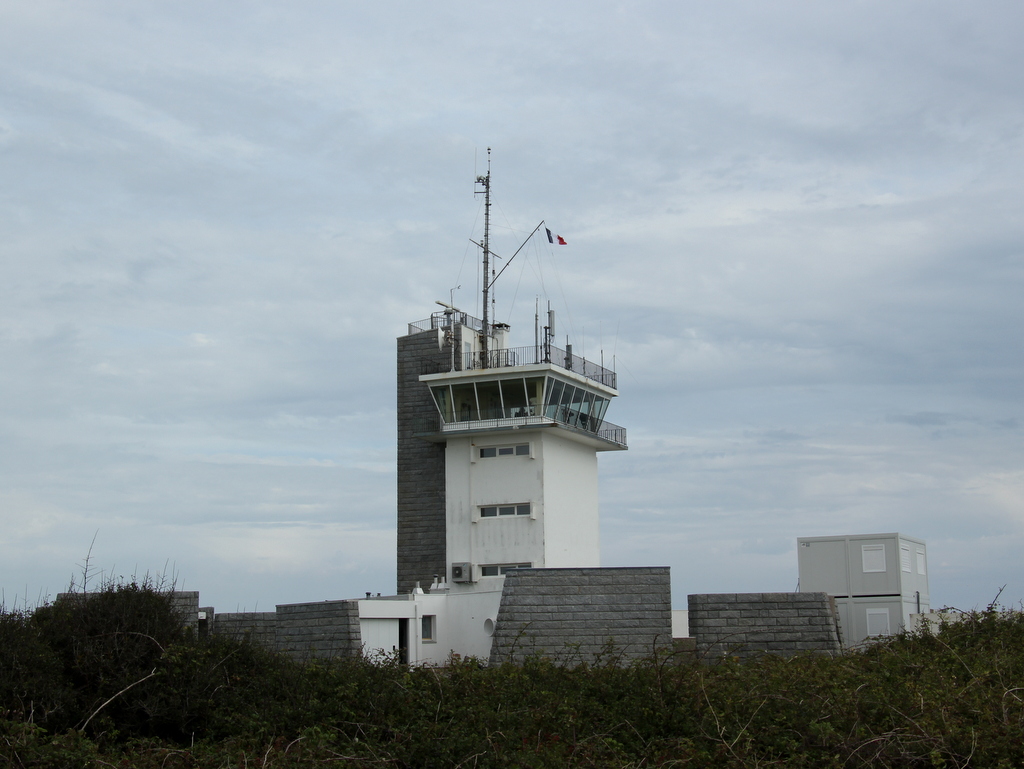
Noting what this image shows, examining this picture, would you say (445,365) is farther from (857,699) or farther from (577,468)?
(857,699)

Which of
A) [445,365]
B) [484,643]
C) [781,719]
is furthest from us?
[445,365]

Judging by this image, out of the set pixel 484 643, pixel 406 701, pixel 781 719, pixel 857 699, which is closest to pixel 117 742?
pixel 406 701

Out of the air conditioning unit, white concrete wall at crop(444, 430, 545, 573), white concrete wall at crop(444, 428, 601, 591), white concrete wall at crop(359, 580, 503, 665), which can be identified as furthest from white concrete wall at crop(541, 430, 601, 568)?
white concrete wall at crop(359, 580, 503, 665)

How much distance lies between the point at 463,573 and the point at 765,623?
1378cm

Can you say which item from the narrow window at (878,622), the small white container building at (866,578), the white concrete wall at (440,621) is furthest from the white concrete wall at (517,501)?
the narrow window at (878,622)

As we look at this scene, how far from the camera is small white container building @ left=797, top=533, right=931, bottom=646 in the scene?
2634cm

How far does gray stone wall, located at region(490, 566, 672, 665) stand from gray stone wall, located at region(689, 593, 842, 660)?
1.03 m

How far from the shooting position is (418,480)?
3644cm

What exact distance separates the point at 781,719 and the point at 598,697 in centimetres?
314

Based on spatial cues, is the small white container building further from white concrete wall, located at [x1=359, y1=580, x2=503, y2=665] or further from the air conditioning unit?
the air conditioning unit

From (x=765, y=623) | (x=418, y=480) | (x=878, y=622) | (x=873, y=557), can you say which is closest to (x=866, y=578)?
(x=873, y=557)

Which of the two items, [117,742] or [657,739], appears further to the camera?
[117,742]

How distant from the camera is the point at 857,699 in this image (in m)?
12.7

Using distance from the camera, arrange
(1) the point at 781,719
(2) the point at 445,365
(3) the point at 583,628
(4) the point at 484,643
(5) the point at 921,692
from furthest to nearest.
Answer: (2) the point at 445,365 < (4) the point at 484,643 < (3) the point at 583,628 < (5) the point at 921,692 < (1) the point at 781,719
